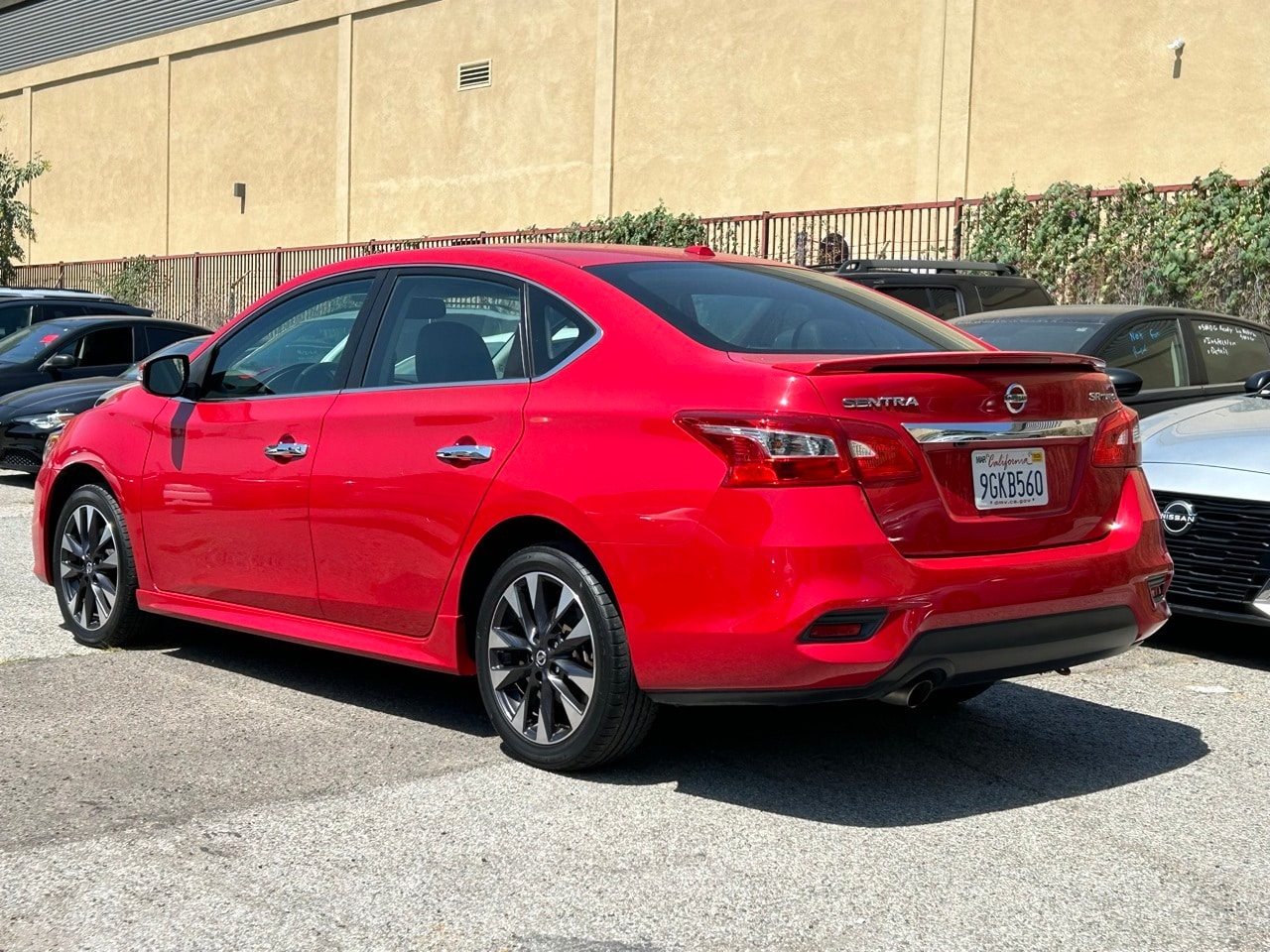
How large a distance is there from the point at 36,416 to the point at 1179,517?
29.6 ft

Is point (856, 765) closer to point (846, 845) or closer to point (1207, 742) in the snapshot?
point (846, 845)

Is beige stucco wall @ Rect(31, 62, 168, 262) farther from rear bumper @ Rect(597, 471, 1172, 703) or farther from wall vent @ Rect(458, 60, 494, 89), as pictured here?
rear bumper @ Rect(597, 471, 1172, 703)

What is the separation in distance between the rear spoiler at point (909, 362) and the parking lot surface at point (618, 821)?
4.17 feet

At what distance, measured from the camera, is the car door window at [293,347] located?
18.8 feet

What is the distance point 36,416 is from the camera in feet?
41.0

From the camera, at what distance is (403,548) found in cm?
518

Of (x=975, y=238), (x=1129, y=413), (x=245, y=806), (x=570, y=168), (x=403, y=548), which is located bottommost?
(x=245, y=806)

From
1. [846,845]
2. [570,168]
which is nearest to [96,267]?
[570,168]

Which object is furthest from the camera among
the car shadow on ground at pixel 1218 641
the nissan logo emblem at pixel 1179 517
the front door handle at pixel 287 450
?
the car shadow on ground at pixel 1218 641

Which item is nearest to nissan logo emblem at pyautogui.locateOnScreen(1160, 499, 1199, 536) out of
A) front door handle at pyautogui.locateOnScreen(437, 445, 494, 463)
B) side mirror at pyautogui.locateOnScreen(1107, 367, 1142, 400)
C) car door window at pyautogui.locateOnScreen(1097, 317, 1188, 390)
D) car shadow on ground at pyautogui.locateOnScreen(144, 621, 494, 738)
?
side mirror at pyautogui.locateOnScreen(1107, 367, 1142, 400)

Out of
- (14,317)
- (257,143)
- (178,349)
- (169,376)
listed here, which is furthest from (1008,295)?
(257,143)

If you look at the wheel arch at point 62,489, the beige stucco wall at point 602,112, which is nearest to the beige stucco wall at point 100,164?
the beige stucco wall at point 602,112

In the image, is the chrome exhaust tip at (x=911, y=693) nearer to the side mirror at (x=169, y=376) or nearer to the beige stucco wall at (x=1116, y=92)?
the side mirror at (x=169, y=376)

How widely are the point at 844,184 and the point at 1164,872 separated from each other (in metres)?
19.9
